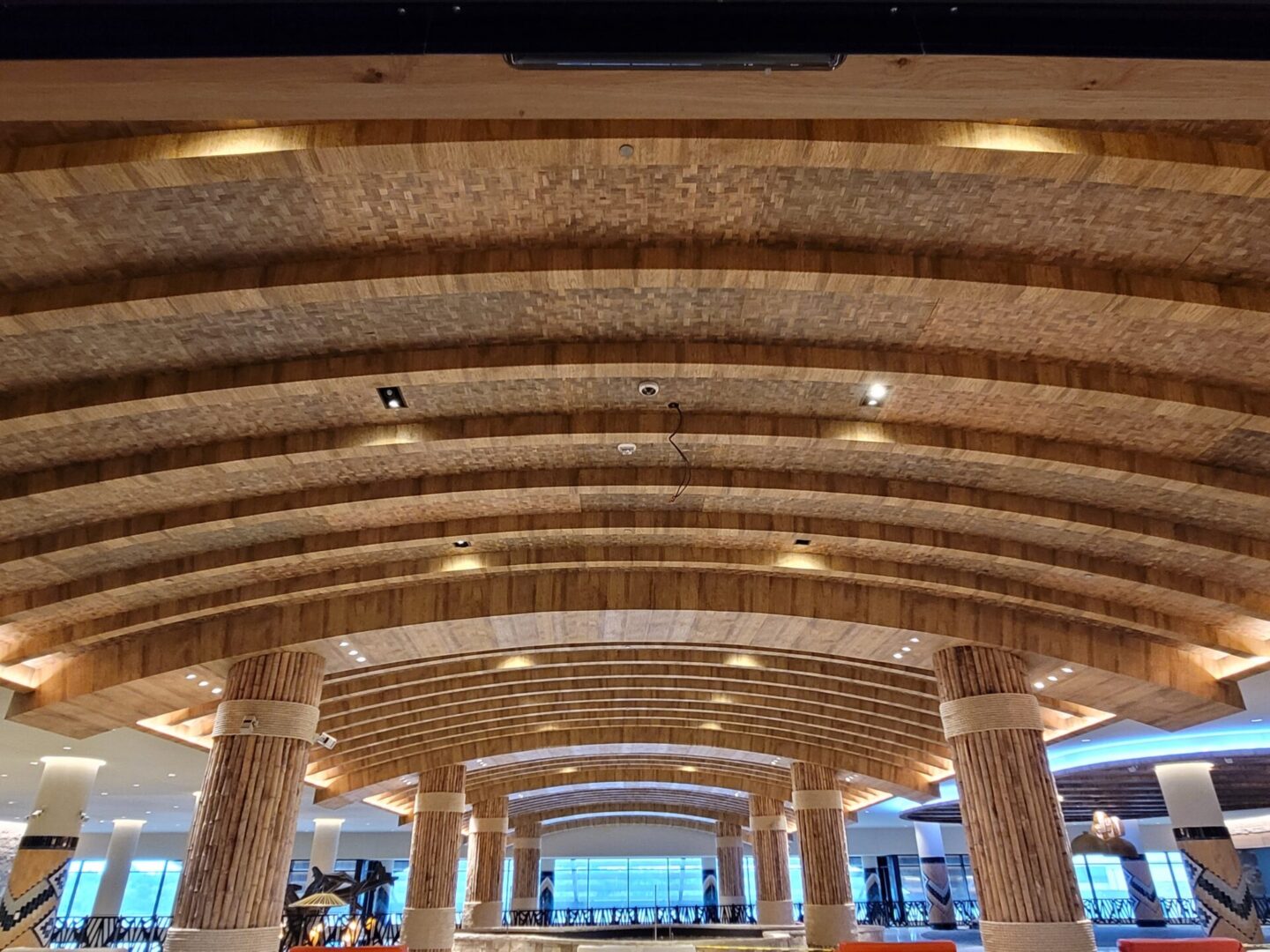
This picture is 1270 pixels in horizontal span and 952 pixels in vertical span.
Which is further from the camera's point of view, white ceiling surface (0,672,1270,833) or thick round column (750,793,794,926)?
thick round column (750,793,794,926)

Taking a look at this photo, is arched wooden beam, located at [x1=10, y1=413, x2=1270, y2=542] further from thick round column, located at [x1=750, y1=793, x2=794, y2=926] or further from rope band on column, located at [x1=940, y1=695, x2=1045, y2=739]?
thick round column, located at [x1=750, y1=793, x2=794, y2=926]

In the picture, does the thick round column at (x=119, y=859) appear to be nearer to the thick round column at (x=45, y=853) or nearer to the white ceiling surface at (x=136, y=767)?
the white ceiling surface at (x=136, y=767)

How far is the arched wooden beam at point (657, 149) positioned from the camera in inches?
Result: 198

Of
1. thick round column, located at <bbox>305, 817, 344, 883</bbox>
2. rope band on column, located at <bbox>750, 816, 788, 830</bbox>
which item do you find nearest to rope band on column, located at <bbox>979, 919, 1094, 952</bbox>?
rope band on column, located at <bbox>750, 816, 788, 830</bbox>

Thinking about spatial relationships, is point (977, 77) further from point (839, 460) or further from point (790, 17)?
point (839, 460)

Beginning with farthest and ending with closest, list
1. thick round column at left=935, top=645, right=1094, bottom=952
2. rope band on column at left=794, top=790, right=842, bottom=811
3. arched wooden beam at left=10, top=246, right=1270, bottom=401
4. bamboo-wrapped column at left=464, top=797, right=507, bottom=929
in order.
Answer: bamboo-wrapped column at left=464, top=797, right=507, bottom=929
rope band on column at left=794, top=790, right=842, bottom=811
thick round column at left=935, top=645, right=1094, bottom=952
arched wooden beam at left=10, top=246, right=1270, bottom=401

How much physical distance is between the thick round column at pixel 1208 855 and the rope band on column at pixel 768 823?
13.6 metres

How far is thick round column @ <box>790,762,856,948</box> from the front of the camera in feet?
69.5

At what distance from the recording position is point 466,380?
759cm

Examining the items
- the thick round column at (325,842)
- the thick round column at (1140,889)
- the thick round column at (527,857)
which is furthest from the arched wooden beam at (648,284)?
the thick round column at (1140,889)

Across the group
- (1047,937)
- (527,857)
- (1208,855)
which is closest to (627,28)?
(1047,937)

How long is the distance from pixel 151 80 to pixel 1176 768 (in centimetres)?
2303

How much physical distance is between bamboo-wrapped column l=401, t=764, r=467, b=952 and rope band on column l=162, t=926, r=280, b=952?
1046 cm

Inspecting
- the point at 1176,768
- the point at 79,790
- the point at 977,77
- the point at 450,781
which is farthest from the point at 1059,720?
the point at 79,790
